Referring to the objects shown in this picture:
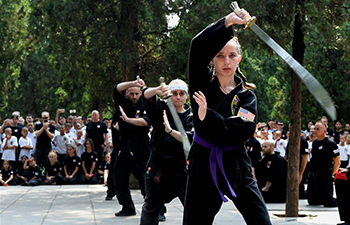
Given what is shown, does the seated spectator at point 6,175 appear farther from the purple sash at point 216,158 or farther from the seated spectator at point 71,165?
the purple sash at point 216,158

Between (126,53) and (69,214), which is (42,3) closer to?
(126,53)

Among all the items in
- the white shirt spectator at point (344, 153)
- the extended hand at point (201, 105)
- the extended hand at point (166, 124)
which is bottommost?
the white shirt spectator at point (344, 153)

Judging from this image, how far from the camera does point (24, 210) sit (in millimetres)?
11781

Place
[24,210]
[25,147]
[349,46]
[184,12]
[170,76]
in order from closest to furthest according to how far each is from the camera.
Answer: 1. [24,210]
2. [349,46]
3. [184,12]
4. [170,76]
5. [25,147]

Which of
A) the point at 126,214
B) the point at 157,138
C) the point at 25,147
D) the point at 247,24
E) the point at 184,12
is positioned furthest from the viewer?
the point at 25,147

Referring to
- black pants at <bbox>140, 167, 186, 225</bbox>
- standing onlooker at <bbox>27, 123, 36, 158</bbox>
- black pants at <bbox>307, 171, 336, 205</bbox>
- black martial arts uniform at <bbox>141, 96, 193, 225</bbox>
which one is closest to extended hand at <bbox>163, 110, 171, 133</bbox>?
black martial arts uniform at <bbox>141, 96, 193, 225</bbox>

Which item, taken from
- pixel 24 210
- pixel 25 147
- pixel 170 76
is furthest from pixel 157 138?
pixel 25 147

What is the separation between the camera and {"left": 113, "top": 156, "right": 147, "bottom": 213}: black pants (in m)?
10.1

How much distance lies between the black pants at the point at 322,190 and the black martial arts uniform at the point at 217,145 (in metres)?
10.00

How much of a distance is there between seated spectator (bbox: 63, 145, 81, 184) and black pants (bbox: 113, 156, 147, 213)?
353 inches

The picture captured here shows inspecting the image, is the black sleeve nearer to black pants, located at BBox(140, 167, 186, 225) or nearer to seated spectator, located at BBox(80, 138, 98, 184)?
black pants, located at BBox(140, 167, 186, 225)

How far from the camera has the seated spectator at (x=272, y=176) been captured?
14.8 meters

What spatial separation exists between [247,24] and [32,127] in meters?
16.7

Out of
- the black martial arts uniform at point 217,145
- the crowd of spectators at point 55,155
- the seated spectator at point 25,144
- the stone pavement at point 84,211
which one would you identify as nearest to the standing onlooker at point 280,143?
the stone pavement at point 84,211
